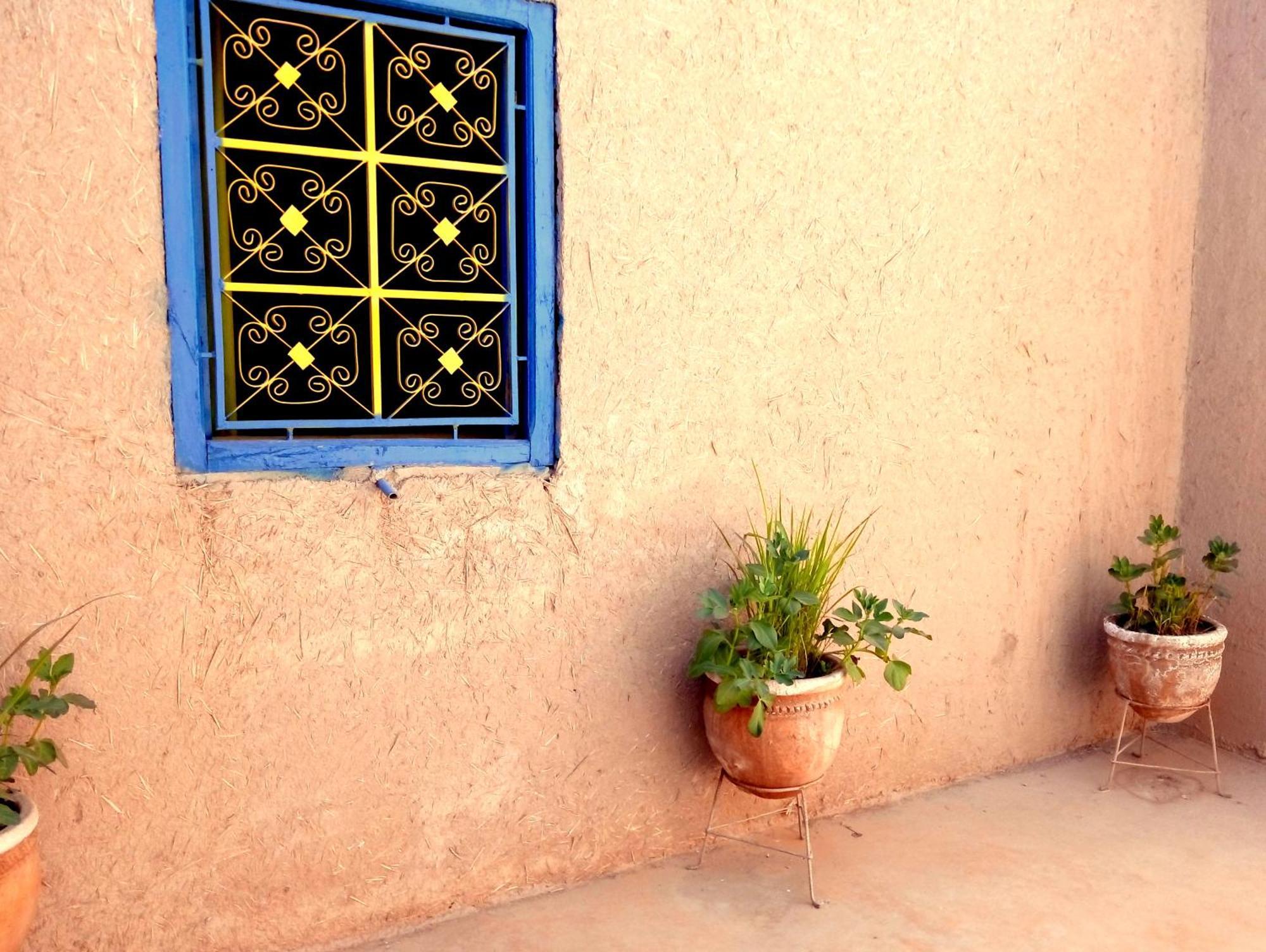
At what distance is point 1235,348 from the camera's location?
140 inches

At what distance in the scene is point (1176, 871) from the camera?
2.77 meters

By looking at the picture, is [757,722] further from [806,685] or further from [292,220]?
[292,220]

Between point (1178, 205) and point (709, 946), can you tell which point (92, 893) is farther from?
point (1178, 205)

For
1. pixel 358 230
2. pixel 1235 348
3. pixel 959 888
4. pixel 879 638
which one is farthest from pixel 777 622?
pixel 1235 348

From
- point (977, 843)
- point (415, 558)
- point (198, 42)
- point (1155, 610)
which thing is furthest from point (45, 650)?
point (1155, 610)

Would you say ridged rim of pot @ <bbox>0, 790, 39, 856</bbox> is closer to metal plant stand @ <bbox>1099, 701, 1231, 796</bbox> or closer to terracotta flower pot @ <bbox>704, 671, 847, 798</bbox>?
terracotta flower pot @ <bbox>704, 671, 847, 798</bbox>

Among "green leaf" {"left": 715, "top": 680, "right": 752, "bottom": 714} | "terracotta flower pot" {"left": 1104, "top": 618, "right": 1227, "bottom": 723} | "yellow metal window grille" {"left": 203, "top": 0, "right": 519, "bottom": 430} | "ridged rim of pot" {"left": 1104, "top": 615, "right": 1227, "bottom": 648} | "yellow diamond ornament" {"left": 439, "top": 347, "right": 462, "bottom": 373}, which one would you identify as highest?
"yellow metal window grille" {"left": 203, "top": 0, "right": 519, "bottom": 430}

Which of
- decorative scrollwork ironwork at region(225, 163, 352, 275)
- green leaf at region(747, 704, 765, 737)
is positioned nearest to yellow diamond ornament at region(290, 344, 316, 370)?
decorative scrollwork ironwork at region(225, 163, 352, 275)

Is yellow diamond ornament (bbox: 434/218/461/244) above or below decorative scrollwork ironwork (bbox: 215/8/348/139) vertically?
below

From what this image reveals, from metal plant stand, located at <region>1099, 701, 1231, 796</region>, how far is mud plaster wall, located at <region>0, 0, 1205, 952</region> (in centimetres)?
13

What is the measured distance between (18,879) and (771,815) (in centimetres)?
196

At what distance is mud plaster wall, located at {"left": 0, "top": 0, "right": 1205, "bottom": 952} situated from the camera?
205cm

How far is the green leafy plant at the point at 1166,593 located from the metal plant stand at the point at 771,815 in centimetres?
133

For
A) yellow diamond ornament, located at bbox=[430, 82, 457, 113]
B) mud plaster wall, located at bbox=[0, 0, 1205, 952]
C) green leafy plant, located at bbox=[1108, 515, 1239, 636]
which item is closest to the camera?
mud plaster wall, located at bbox=[0, 0, 1205, 952]
